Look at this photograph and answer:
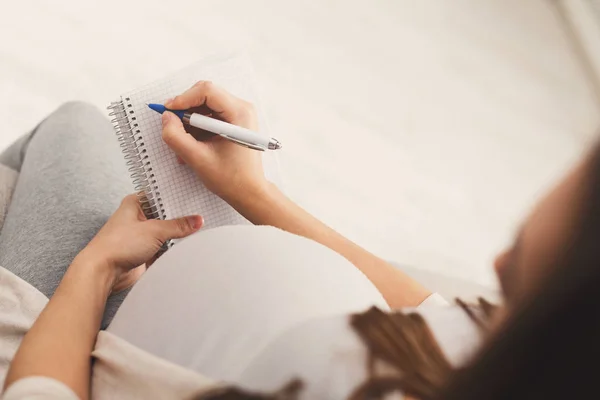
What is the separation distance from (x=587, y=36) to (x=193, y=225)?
4.86 ft

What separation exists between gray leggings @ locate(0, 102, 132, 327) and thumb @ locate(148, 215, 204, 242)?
0.10 meters

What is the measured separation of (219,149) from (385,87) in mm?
890

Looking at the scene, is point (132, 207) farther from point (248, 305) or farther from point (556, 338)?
point (556, 338)

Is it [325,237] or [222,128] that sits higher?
[222,128]

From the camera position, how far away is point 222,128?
58 cm

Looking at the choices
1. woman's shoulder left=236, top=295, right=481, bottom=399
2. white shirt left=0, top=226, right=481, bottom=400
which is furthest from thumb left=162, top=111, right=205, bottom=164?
woman's shoulder left=236, top=295, right=481, bottom=399

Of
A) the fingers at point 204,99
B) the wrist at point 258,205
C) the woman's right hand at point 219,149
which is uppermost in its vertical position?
the fingers at point 204,99

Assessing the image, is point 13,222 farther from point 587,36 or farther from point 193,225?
point 587,36

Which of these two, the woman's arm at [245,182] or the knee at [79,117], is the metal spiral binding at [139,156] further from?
the knee at [79,117]

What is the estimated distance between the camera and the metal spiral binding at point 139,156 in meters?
0.60

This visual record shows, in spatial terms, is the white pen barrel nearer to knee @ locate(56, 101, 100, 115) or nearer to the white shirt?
the white shirt

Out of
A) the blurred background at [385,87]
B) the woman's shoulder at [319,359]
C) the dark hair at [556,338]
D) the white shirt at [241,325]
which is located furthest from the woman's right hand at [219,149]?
the blurred background at [385,87]

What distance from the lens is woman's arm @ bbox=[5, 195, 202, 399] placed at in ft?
1.43

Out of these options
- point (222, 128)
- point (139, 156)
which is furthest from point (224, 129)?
point (139, 156)
